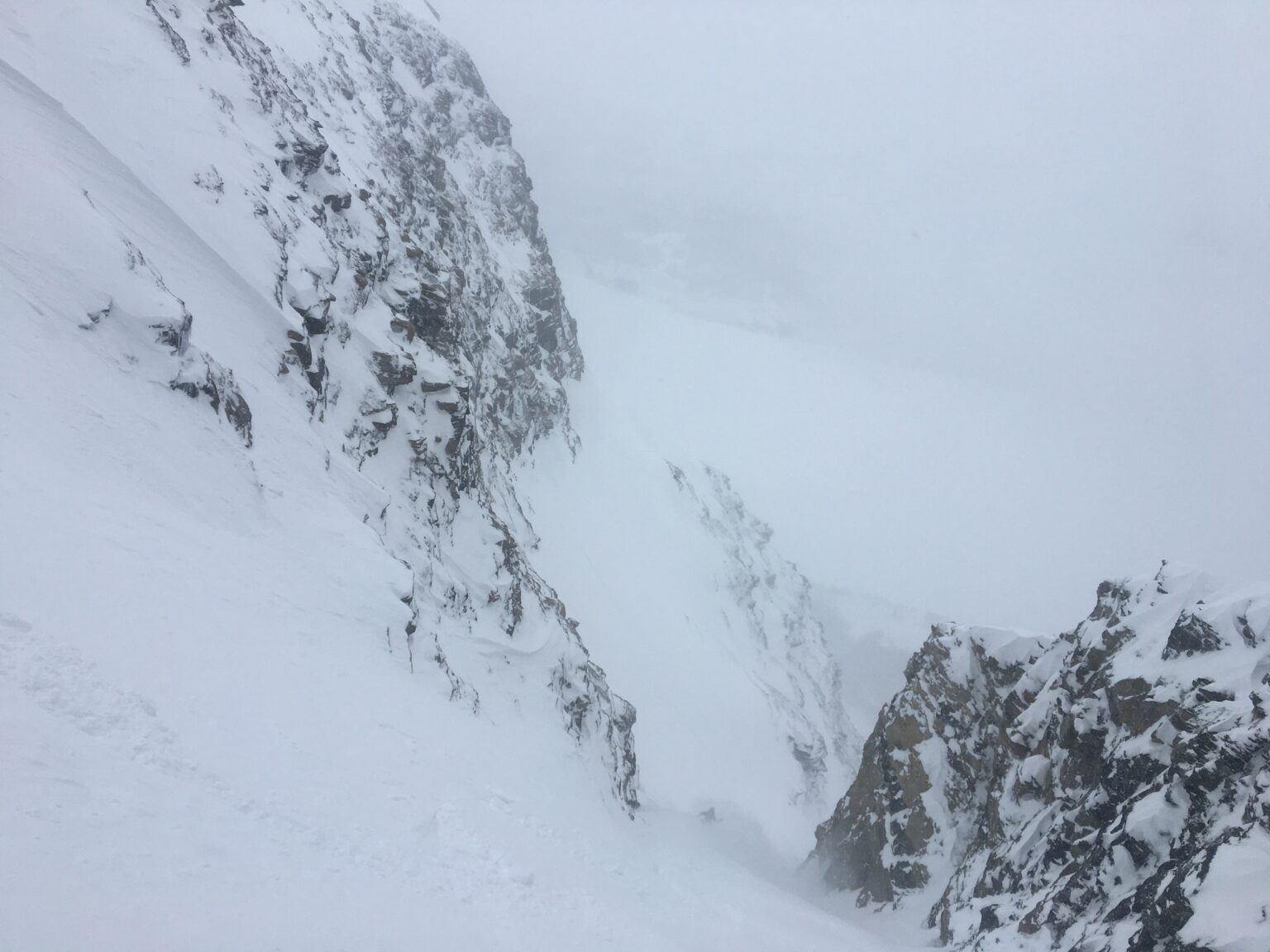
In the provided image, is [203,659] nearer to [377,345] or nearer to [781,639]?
[377,345]

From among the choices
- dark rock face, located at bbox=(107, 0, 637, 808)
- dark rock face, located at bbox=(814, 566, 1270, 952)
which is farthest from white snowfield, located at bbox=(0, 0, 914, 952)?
dark rock face, located at bbox=(814, 566, 1270, 952)

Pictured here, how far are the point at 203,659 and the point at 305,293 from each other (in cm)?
1814

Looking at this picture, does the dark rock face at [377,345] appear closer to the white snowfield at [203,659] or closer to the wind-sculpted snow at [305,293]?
the wind-sculpted snow at [305,293]

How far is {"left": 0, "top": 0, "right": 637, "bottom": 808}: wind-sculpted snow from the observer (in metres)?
20.0

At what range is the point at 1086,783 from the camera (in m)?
25.0

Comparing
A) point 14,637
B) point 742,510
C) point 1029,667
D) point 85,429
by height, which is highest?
point 742,510

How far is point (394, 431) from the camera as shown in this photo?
28828 mm

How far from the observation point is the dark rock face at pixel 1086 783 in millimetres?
16281

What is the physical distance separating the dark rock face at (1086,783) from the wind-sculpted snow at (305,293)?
1589 centimetres

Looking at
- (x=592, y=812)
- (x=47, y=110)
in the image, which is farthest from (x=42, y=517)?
(x=592, y=812)

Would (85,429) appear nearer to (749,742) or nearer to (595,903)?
(595,903)

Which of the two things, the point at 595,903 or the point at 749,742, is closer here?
the point at 595,903

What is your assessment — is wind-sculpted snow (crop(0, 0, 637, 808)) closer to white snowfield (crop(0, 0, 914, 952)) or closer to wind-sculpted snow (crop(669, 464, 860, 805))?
white snowfield (crop(0, 0, 914, 952))

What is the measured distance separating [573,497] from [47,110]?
166 ft
